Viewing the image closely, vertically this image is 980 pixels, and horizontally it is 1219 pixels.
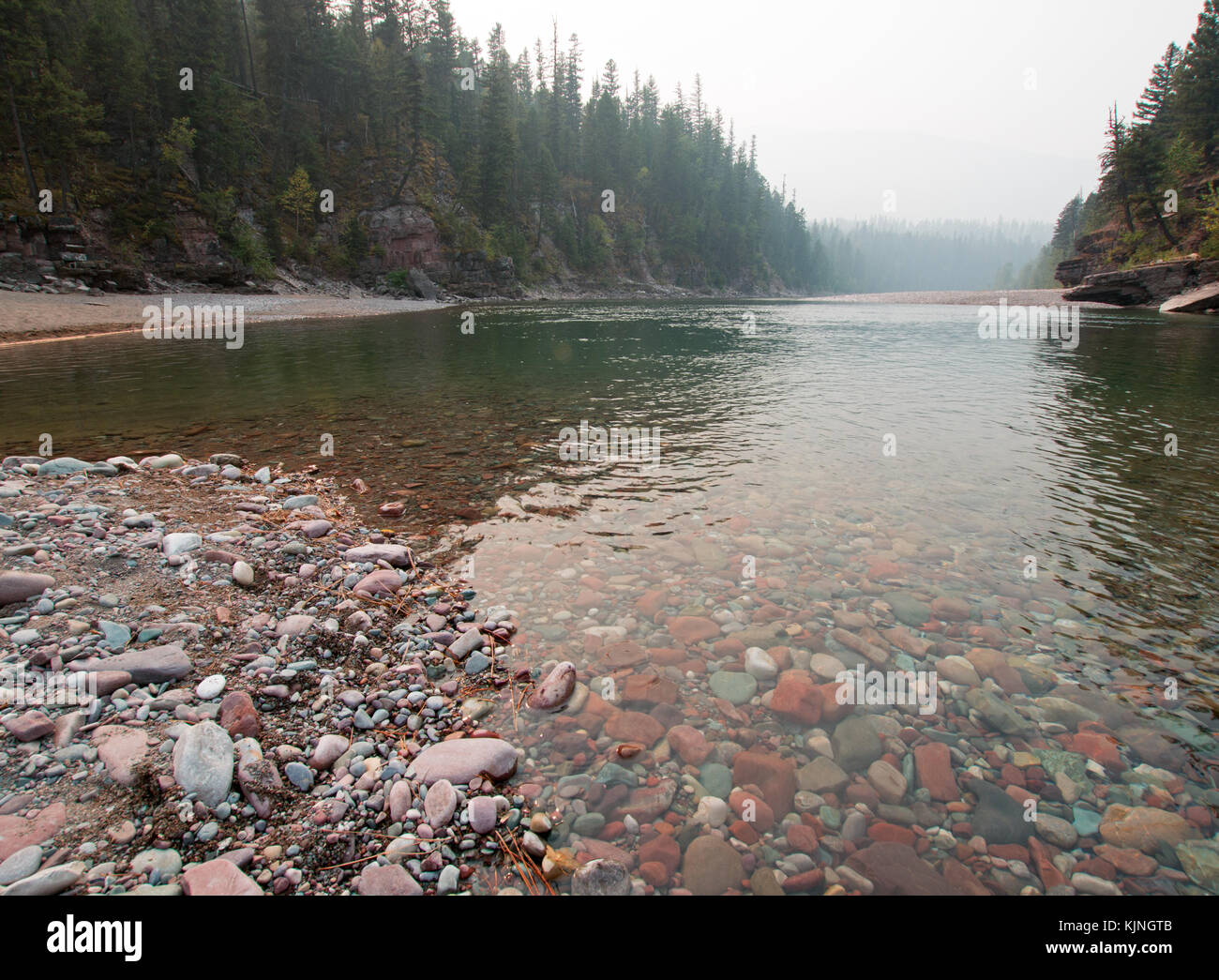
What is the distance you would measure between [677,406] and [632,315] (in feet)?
136

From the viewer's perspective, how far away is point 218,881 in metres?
2.94

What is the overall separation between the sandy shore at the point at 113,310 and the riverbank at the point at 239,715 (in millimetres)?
29644

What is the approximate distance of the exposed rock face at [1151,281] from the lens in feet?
172

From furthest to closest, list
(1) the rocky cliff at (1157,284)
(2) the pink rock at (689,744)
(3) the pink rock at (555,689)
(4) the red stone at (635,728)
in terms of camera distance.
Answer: (1) the rocky cliff at (1157,284)
(3) the pink rock at (555,689)
(4) the red stone at (635,728)
(2) the pink rock at (689,744)

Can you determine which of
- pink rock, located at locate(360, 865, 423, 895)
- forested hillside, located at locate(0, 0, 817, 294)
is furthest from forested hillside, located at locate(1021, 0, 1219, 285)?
pink rock, located at locate(360, 865, 423, 895)

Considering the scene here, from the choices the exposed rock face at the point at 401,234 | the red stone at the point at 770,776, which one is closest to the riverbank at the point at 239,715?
the red stone at the point at 770,776

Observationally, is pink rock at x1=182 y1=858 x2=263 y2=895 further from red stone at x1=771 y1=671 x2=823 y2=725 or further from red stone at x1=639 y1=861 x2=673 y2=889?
red stone at x1=771 y1=671 x2=823 y2=725

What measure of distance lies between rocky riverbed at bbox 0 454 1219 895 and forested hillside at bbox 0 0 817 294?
48548mm

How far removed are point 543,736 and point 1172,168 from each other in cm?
9330

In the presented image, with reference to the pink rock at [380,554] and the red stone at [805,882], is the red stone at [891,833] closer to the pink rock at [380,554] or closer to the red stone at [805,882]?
the red stone at [805,882]

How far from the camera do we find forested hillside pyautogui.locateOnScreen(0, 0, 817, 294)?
143 feet

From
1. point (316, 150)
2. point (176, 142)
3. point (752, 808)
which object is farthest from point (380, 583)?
point (316, 150)

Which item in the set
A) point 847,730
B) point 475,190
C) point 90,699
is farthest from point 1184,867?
point 475,190

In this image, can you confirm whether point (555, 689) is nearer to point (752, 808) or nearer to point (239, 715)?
point (752, 808)
